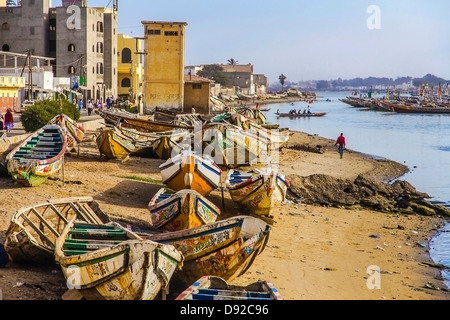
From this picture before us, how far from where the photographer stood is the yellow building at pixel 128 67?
72.8 meters

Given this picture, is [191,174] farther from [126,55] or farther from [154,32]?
[126,55]

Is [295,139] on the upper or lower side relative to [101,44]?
lower

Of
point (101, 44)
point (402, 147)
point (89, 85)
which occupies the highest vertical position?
point (101, 44)

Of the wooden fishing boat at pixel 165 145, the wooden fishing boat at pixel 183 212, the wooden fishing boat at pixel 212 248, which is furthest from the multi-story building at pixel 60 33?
the wooden fishing boat at pixel 212 248

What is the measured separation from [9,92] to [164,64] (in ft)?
42.3

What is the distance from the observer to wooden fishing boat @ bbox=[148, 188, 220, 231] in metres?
14.5

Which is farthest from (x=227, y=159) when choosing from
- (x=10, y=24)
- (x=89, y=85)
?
(x=10, y=24)

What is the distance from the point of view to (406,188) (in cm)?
2452

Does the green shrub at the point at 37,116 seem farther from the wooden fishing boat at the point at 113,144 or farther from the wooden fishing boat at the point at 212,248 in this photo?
the wooden fishing boat at the point at 212,248

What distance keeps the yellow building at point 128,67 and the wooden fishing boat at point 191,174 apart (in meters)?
53.3

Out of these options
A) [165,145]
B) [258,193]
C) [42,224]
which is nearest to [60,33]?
[165,145]
